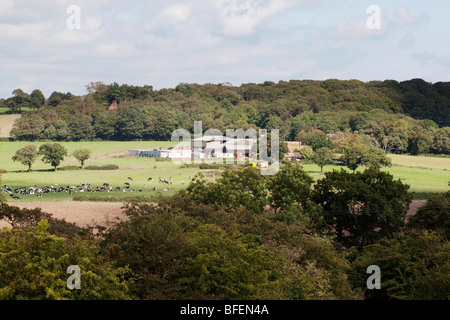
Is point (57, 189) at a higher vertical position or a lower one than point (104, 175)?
lower

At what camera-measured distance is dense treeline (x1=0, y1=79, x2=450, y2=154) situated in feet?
441

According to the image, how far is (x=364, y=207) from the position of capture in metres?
44.0

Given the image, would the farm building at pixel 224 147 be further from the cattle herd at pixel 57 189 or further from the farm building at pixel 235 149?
the cattle herd at pixel 57 189

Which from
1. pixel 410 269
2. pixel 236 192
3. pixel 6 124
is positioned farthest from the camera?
pixel 6 124

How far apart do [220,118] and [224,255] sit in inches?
4860

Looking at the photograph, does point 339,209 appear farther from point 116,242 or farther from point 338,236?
point 116,242

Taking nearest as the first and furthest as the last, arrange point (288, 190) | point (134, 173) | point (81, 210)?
1. point (288, 190)
2. point (81, 210)
3. point (134, 173)

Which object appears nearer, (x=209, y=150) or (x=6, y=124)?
(x=209, y=150)

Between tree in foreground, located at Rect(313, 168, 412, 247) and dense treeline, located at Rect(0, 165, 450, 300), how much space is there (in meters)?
0.12

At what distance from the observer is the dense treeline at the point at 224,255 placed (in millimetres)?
22609

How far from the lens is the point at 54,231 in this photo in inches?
1203

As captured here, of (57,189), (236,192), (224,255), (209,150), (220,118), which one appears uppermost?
(220,118)

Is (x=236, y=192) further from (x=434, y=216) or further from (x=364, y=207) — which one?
(x=434, y=216)

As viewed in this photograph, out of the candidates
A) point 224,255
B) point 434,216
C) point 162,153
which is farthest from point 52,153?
point 224,255
